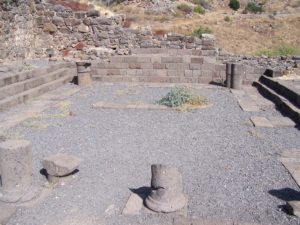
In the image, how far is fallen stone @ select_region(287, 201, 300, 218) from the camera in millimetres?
4145

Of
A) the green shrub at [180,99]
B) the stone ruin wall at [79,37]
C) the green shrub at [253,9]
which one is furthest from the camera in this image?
the green shrub at [253,9]

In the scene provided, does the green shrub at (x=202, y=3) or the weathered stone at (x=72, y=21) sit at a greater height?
the green shrub at (x=202, y=3)

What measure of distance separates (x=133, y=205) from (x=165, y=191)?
1.45 feet

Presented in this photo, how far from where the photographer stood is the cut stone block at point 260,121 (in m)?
8.06

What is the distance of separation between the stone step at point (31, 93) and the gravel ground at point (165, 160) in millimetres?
1264

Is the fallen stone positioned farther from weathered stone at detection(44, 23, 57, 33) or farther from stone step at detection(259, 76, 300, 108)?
weathered stone at detection(44, 23, 57, 33)

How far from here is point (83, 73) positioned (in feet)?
45.0

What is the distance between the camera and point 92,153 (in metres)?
6.24


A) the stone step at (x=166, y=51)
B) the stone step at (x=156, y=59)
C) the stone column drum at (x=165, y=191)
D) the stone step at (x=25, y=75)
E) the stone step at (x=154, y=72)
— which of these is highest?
the stone step at (x=166, y=51)

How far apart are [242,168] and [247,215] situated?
1459mm

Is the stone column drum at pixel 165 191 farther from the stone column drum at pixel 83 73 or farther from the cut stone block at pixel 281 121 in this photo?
the stone column drum at pixel 83 73

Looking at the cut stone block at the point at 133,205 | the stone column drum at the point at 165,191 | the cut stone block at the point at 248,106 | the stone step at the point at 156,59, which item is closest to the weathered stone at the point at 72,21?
the stone step at the point at 156,59

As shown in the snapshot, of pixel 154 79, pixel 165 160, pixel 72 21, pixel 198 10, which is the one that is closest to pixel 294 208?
pixel 165 160

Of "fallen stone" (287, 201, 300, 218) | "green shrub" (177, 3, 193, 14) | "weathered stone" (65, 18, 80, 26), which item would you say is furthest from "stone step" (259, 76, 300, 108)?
"green shrub" (177, 3, 193, 14)
